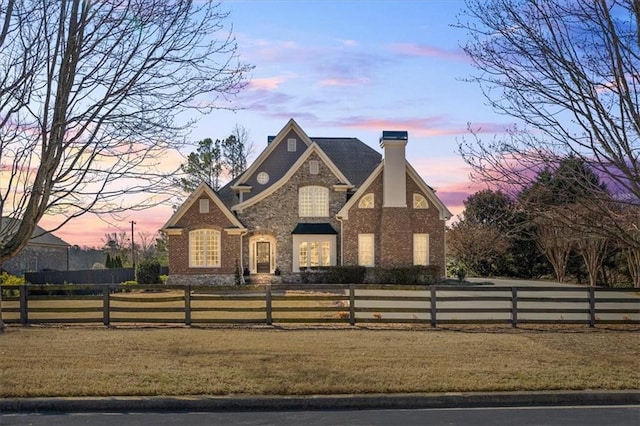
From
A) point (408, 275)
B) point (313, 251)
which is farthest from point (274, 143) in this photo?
point (408, 275)

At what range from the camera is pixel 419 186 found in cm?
3534

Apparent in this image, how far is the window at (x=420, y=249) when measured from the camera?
35344mm

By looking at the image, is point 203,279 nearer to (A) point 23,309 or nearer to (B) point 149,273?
(B) point 149,273

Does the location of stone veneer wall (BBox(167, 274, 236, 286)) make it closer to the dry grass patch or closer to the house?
the house

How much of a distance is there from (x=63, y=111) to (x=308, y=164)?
2384cm

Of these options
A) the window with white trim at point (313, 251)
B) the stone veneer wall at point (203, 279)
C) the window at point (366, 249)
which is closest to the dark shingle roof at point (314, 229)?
the window with white trim at point (313, 251)

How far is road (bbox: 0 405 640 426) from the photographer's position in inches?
285

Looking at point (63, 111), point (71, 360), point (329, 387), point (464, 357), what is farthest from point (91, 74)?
point (464, 357)

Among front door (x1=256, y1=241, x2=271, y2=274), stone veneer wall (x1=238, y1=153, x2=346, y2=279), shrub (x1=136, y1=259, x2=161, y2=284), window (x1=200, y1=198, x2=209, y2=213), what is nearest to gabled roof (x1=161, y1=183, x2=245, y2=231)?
window (x1=200, y1=198, x2=209, y2=213)

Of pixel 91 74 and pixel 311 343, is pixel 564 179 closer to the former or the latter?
pixel 311 343

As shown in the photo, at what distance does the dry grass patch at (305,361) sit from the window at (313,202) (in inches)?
862

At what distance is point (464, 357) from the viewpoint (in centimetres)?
1070

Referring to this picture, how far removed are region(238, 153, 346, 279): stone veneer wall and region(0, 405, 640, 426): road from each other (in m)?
27.9

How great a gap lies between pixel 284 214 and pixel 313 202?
69.9 inches
